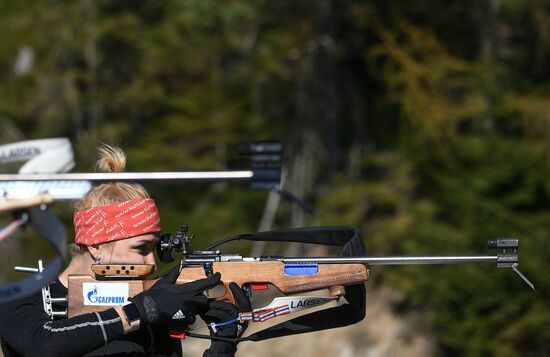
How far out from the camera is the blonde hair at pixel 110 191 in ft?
15.1

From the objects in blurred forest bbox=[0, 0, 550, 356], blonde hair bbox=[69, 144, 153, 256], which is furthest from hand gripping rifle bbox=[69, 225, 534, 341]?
blurred forest bbox=[0, 0, 550, 356]

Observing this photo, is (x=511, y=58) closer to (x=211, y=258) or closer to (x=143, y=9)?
(x=143, y=9)

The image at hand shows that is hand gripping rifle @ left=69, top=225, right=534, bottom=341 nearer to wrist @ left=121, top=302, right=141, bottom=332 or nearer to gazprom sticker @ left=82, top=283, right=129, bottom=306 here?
gazprom sticker @ left=82, top=283, right=129, bottom=306

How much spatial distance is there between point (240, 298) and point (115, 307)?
54 cm

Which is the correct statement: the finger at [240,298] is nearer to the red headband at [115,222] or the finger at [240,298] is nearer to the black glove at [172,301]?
the black glove at [172,301]

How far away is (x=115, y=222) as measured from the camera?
177 inches

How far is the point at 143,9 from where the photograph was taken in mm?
25469

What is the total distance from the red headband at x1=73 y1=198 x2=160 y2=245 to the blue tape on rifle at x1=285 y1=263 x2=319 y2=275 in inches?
23.0

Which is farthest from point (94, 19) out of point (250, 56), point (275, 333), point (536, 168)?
point (275, 333)

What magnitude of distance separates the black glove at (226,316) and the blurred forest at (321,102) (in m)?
8.65

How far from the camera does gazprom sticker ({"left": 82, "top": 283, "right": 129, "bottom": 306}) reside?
443 centimetres

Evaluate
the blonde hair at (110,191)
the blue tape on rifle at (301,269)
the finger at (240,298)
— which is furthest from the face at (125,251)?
the blue tape on rifle at (301,269)

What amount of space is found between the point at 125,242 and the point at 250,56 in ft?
58.4

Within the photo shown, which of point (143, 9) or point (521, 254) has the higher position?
point (143, 9)
